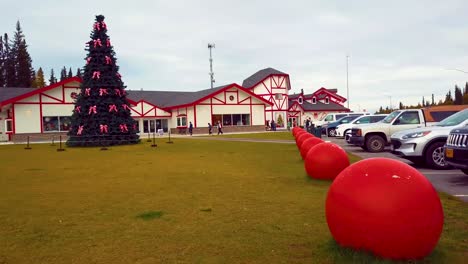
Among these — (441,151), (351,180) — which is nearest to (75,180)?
(351,180)

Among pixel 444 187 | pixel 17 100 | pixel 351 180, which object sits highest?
pixel 17 100

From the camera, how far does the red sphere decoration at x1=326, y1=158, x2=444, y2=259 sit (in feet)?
12.6

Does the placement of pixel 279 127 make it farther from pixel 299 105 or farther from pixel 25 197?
pixel 25 197

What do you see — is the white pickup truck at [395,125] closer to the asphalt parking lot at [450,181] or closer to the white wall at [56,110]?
the asphalt parking lot at [450,181]

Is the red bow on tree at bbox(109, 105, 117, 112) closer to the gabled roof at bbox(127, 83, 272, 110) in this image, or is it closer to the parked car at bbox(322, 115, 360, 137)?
the parked car at bbox(322, 115, 360, 137)

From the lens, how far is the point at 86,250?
195 inches

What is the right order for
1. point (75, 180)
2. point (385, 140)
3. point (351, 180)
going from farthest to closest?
point (385, 140) → point (75, 180) → point (351, 180)

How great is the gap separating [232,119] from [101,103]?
25.6 m

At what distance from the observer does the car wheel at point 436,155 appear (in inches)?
458

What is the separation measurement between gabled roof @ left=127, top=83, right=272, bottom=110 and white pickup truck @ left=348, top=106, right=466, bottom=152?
3457 cm

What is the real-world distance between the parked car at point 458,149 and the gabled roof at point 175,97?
4270cm

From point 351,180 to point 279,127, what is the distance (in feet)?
197

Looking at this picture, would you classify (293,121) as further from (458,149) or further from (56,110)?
(458,149)

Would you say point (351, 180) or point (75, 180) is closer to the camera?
point (351, 180)
